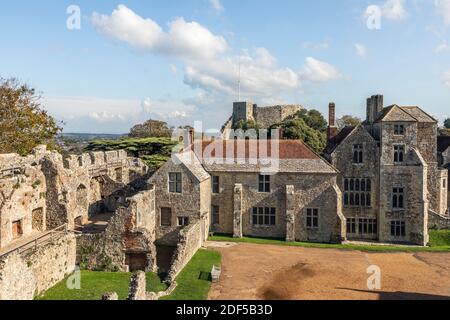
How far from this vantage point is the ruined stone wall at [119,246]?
24266 mm

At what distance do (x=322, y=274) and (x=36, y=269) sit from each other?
16759 mm

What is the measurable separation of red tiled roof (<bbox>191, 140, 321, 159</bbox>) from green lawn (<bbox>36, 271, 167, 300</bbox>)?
14.3 meters

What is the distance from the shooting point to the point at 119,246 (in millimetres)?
24578

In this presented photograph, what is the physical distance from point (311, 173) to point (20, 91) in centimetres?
3299

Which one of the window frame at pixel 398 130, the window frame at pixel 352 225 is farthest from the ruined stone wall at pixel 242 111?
the window frame at pixel 352 225

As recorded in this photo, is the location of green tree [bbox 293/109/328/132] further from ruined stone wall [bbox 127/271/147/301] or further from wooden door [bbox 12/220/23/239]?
ruined stone wall [bbox 127/271/147/301]

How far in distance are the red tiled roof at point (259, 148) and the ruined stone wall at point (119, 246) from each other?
11.2 meters

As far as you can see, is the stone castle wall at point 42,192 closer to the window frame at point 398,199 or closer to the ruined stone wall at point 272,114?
the window frame at point 398,199

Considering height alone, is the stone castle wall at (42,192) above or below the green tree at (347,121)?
below

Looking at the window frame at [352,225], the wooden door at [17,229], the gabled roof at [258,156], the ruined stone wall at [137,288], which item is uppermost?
the gabled roof at [258,156]

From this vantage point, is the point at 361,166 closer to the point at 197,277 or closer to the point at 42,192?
the point at 197,277

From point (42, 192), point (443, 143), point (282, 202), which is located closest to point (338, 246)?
point (282, 202)

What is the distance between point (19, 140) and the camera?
39031 millimetres
